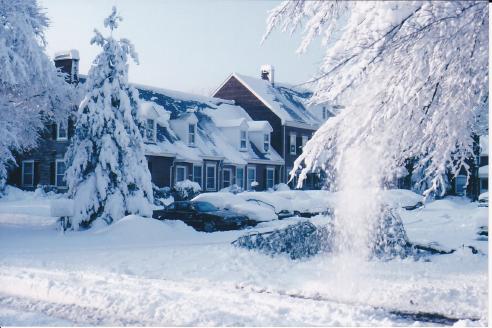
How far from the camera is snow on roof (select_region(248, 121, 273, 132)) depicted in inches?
1462

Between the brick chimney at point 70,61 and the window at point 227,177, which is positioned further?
the window at point 227,177

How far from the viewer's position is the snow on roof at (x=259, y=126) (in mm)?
37125

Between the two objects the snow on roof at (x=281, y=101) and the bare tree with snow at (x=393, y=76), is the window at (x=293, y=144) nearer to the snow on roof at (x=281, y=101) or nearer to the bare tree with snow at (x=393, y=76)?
the snow on roof at (x=281, y=101)

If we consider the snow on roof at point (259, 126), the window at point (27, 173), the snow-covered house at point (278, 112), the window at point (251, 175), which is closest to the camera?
the window at point (27, 173)

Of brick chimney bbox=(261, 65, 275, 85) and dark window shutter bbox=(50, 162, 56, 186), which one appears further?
brick chimney bbox=(261, 65, 275, 85)

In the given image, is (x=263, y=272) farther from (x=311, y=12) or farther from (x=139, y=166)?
(x=139, y=166)

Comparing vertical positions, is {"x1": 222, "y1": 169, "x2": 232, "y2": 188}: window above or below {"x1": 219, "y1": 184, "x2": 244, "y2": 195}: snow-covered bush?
above

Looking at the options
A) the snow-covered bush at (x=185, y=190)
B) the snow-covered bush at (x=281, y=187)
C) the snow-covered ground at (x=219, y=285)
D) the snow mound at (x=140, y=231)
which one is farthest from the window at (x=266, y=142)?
the snow-covered ground at (x=219, y=285)

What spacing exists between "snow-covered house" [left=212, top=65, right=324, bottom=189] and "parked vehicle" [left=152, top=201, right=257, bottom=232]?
18609 millimetres

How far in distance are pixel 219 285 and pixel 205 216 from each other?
1021 cm

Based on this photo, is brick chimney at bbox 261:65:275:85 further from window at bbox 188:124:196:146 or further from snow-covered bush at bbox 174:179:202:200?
snow-covered bush at bbox 174:179:202:200

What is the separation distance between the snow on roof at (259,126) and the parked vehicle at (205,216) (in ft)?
56.4

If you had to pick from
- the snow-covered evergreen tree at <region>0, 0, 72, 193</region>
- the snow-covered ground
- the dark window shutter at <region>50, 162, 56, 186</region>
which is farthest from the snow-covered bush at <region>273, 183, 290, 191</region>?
the snow-covered ground

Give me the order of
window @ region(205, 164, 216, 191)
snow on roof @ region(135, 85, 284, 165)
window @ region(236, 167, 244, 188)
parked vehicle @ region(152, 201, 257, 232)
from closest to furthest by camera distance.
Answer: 1. parked vehicle @ region(152, 201, 257, 232)
2. snow on roof @ region(135, 85, 284, 165)
3. window @ region(205, 164, 216, 191)
4. window @ region(236, 167, 244, 188)
